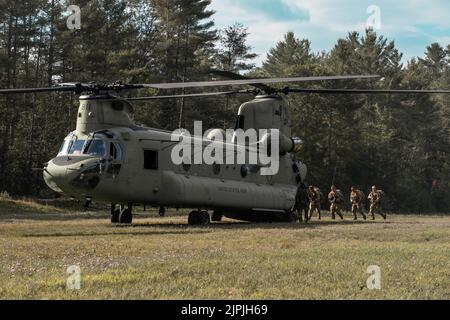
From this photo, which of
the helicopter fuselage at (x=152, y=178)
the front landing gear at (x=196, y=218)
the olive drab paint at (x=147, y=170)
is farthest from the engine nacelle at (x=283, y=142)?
the front landing gear at (x=196, y=218)

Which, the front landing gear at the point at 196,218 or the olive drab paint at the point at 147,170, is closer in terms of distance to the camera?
the olive drab paint at the point at 147,170

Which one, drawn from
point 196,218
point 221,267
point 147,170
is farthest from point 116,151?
point 221,267

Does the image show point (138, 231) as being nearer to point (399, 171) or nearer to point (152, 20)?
point (152, 20)

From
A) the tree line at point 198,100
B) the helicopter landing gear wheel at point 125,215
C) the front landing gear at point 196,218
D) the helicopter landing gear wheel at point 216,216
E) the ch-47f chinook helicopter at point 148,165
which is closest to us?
the ch-47f chinook helicopter at point 148,165

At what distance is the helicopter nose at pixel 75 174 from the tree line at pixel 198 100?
1396cm

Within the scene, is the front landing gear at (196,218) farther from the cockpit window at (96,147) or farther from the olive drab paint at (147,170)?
the cockpit window at (96,147)

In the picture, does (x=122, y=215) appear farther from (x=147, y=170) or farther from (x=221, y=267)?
(x=221, y=267)

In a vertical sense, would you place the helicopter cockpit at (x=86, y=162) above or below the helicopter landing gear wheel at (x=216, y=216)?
above

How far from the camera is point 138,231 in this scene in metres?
16.7

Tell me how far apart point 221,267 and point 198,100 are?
46.0 meters

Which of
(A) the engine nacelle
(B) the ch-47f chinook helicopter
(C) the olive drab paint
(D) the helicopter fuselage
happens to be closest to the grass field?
(D) the helicopter fuselage

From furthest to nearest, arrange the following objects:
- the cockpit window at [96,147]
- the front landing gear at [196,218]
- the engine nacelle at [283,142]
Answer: the engine nacelle at [283,142]
the front landing gear at [196,218]
the cockpit window at [96,147]

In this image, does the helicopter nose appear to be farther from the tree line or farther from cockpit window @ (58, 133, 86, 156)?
the tree line

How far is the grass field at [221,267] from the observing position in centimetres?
704
